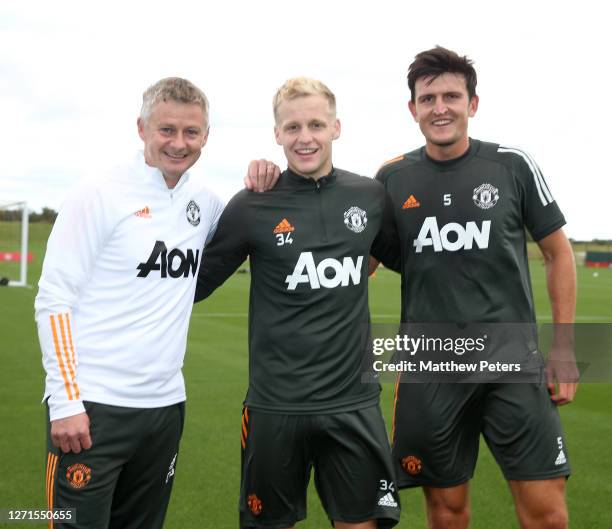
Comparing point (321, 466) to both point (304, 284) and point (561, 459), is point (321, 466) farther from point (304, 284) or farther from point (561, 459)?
point (561, 459)

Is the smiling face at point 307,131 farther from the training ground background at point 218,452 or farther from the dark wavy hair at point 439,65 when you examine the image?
the training ground background at point 218,452

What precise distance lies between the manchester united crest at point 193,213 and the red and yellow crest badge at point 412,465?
5.23 feet

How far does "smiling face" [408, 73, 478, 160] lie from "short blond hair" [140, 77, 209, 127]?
1154 mm

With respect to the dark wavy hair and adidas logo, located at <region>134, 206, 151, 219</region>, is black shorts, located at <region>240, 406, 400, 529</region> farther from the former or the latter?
the dark wavy hair

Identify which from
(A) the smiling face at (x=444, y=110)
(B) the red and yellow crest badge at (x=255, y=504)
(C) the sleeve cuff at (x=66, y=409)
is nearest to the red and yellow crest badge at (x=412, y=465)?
(B) the red and yellow crest badge at (x=255, y=504)

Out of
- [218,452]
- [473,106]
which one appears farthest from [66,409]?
[218,452]

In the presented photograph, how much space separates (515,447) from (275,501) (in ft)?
3.82

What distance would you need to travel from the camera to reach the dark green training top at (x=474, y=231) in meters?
→ 3.81

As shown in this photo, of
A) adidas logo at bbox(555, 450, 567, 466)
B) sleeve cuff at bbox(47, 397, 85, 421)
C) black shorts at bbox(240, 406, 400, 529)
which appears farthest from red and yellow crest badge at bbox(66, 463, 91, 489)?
adidas logo at bbox(555, 450, 567, 466)

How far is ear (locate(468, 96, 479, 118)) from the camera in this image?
3.99 metres

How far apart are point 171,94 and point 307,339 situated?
46.0 inches

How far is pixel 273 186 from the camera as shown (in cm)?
363

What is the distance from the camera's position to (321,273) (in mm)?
3418

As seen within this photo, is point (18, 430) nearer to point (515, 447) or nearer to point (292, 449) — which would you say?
point (292, 449)
